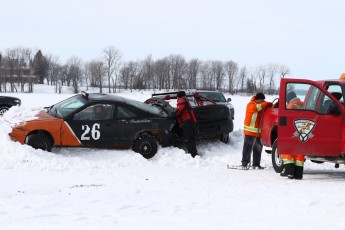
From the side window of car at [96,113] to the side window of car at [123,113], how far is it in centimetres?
13

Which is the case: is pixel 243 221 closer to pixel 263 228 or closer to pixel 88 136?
pixel 263 228

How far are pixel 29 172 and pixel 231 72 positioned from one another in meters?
113

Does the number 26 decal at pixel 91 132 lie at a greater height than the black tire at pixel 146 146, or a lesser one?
greater

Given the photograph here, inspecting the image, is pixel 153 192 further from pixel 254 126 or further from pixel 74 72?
pixel 74 72

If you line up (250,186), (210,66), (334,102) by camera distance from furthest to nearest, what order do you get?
(210,66)
(334,102)
(250,186)

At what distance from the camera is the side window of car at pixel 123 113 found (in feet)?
33.8

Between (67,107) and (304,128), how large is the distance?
17.4 feet

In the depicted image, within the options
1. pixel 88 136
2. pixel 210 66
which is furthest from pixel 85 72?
pixel 88 136

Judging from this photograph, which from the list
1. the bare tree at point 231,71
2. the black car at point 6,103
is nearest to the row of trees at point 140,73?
the bare tree at point 231,71

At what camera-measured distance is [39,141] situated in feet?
31.5

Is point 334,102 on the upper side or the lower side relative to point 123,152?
upper

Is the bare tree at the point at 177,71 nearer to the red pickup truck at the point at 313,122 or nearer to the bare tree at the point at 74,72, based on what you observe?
the bare tree at the point at 74,72

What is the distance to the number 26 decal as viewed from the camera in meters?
9.92

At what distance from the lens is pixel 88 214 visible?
5293 mm
